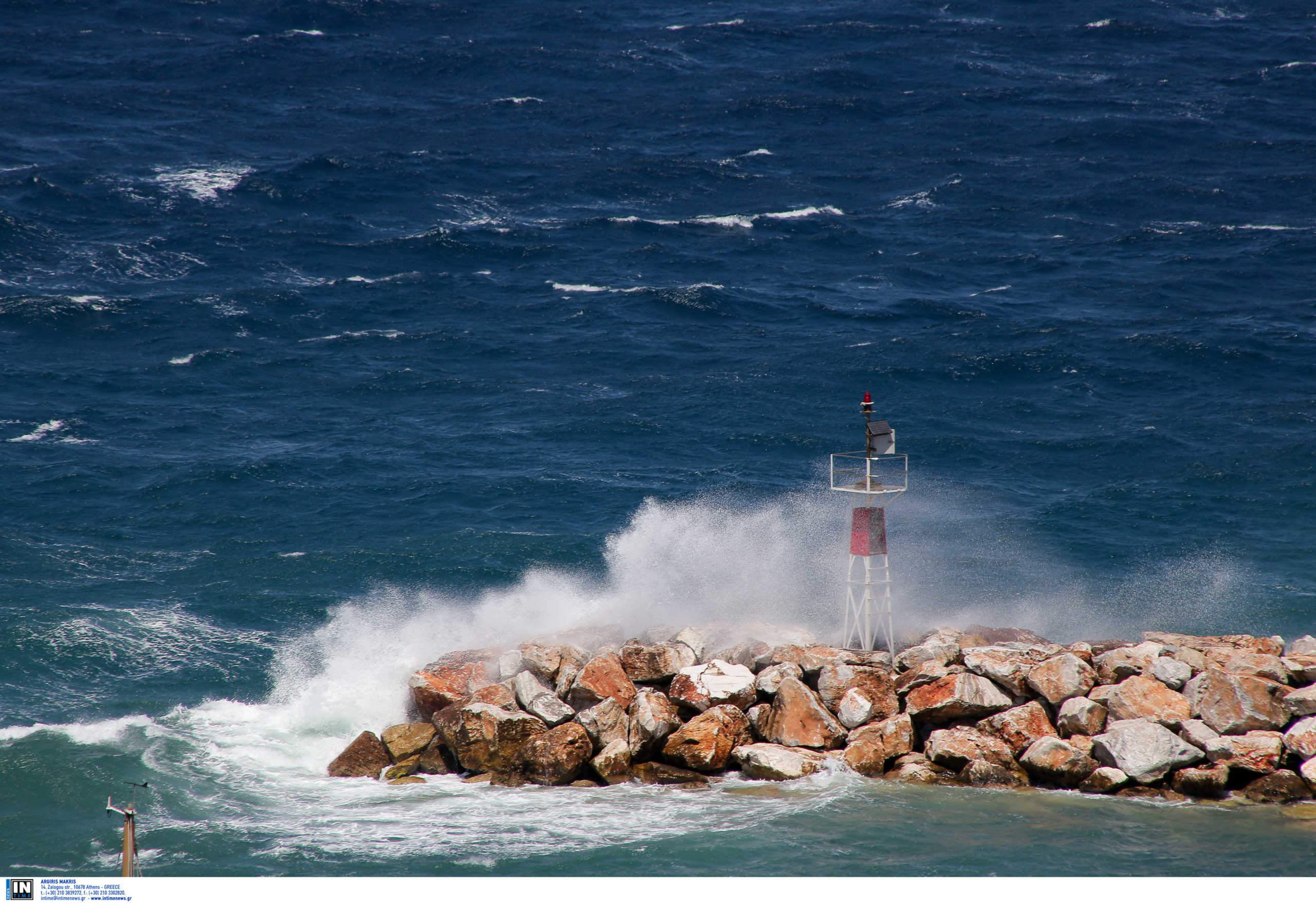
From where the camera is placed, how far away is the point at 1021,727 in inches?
990

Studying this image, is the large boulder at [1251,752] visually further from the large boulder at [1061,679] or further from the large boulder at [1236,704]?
the large boulder at [1061,679]

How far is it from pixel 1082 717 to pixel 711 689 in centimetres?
814

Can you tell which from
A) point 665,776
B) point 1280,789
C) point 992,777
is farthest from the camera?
point 665,776

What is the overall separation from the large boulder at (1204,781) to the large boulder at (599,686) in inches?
467

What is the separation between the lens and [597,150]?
88.1 meters

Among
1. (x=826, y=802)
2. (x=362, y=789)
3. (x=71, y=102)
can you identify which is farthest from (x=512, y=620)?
(x=71, y=102)

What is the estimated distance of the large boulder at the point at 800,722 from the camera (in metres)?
25.6

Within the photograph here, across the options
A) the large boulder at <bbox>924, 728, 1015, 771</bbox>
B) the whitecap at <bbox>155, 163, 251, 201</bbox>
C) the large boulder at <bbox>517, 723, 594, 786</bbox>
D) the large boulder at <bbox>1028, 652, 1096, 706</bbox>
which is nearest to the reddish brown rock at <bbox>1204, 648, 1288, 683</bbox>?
the large boulder at <bbox>1028, 652, 1096, 706</bbox>

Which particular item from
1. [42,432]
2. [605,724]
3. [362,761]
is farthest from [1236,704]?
[42,432]

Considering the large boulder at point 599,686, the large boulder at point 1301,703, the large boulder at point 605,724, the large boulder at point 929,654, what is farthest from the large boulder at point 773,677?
the large boulder at point 1301,703

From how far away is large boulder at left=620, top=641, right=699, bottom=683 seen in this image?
89.6 feet

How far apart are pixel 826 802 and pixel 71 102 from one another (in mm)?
92748

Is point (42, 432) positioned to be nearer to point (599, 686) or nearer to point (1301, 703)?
point (599, 686)

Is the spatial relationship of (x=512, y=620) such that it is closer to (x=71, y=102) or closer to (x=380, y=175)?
(x=380, y=175)
